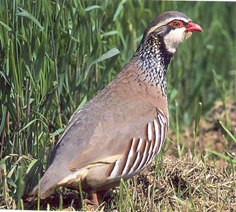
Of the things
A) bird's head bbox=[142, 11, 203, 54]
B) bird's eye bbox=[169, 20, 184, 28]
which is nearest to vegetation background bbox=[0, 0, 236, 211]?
bird's head bbox=[142, 11, 203, 54]

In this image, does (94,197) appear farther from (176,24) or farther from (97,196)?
(176,24)

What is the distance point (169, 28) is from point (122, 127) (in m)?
0.98

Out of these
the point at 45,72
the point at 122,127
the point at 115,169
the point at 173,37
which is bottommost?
the point at 115,169

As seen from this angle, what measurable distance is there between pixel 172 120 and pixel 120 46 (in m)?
1.36

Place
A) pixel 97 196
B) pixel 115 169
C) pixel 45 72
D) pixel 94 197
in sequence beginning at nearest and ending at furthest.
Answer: pixel 115 169 < pixel 94 197 < pixel 97 196 < pixel 45 72

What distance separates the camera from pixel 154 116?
3.29m

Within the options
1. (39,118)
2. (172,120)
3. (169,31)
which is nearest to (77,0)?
(169,31)

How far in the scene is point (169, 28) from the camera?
358 centimetres

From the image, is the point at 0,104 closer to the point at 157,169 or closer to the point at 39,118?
the point at 39,118

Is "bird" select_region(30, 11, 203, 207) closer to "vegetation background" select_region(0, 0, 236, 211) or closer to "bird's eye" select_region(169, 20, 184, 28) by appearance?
"bird's eye" select_region(169, 20, 184, 28)

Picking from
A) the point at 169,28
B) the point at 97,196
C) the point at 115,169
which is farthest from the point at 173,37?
the point at 97,196

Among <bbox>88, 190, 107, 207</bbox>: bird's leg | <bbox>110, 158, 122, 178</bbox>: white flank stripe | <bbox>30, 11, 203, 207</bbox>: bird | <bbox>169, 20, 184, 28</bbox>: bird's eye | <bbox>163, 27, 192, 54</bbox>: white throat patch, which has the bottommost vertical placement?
<bbox>88, 190, 107, 207</bbox>: bird's leg

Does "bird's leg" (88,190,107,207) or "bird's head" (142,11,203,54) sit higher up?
"bird's head" (142,11,203,54)

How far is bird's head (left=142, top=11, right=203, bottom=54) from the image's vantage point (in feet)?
11.7
